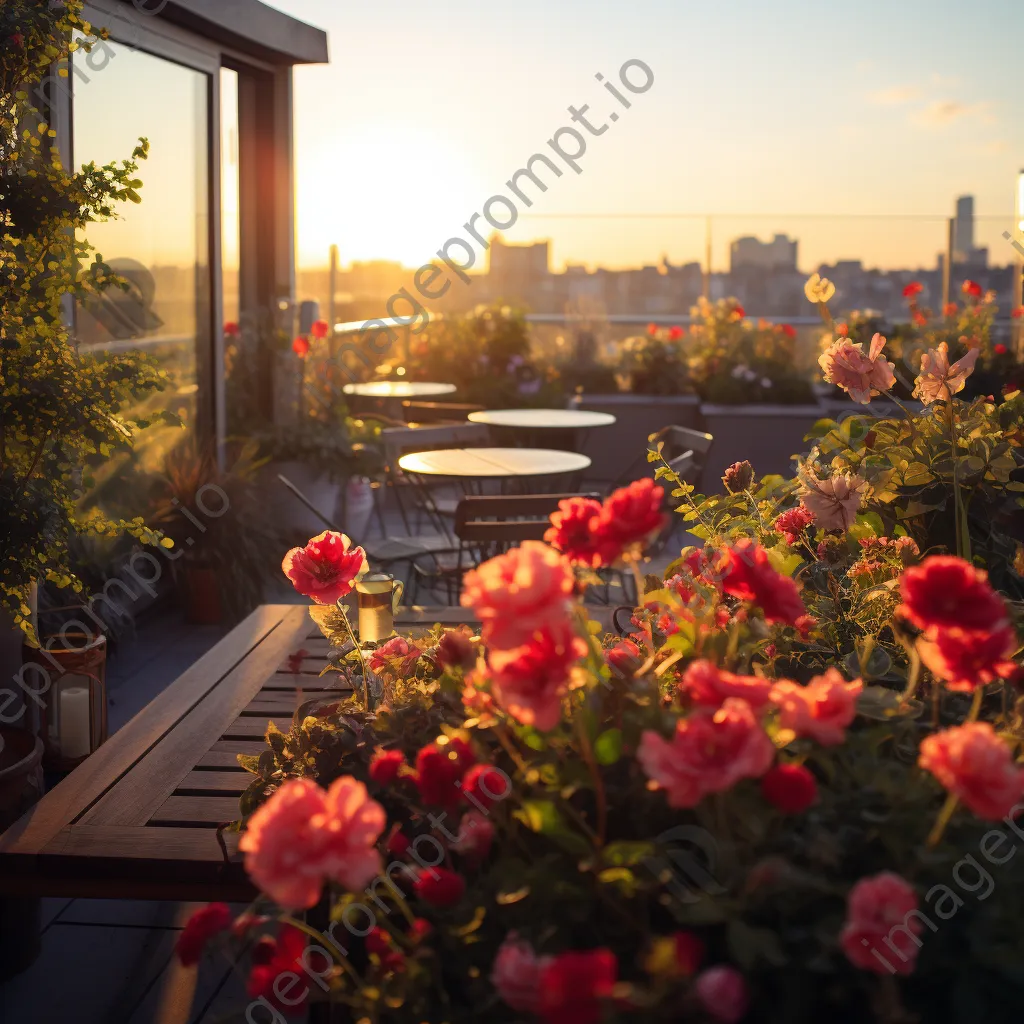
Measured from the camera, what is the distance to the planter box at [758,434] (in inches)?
336

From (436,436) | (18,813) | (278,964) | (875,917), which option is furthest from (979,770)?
(436,436)

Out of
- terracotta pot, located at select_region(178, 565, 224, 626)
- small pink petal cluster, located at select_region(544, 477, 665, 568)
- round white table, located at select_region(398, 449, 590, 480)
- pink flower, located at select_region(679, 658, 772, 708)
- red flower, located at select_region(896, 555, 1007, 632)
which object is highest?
small pink petal cluster, located at select_region(544, 477, 665, 568)

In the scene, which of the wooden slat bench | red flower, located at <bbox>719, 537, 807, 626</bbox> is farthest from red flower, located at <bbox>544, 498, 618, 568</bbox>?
the wooden slat bench

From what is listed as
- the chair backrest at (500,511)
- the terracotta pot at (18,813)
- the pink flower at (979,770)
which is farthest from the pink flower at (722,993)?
the chair backrest at (500,511)

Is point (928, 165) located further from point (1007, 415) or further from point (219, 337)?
point (1007, 415)

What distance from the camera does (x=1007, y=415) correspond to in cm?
234

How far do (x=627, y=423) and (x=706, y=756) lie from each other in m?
7.98

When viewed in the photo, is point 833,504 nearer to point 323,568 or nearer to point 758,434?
point 323,568

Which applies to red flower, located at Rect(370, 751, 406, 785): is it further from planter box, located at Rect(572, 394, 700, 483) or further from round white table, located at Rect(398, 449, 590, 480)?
planter box, located at Rect(572, 394, 700, 483)

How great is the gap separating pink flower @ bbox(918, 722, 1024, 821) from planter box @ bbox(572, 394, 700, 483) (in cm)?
781

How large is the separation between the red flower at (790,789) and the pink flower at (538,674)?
188mm

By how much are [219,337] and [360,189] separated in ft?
10.6

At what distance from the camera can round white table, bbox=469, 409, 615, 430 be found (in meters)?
6.00

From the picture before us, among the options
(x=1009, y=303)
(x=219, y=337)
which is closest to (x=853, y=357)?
(x=219, y=337)
